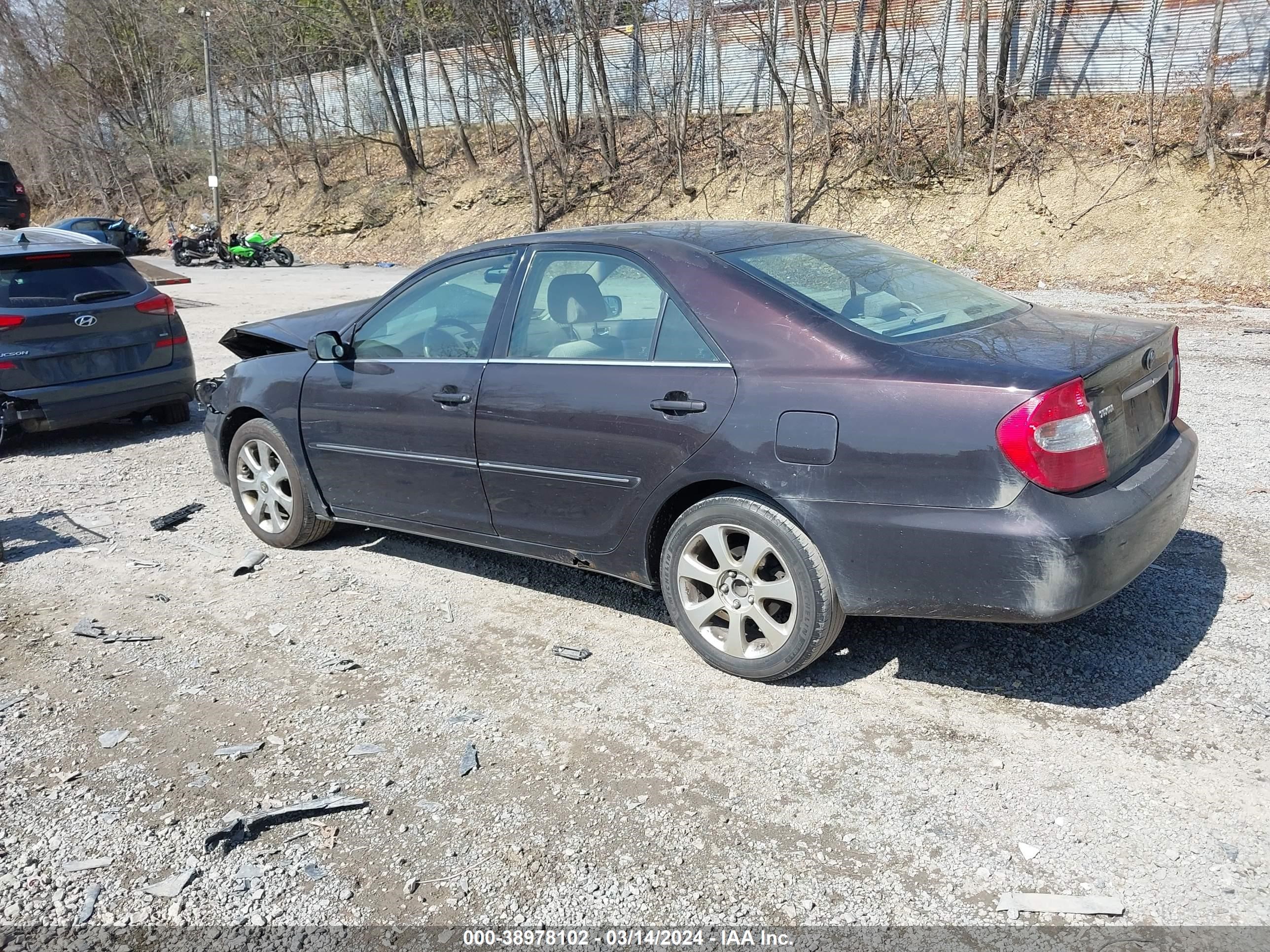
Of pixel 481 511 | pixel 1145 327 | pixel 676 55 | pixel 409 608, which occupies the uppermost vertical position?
pixel 676 55

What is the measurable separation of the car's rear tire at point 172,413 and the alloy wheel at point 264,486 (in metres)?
3.49

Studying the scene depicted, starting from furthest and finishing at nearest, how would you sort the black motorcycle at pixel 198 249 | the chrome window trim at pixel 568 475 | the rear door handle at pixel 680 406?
the black motorcycle at pixel 198 249 → the chrome window trim at pixel 568 475 → the rear door handle at pixel 680 406

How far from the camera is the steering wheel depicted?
473cm

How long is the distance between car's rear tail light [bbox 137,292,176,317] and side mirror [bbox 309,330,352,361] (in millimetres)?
4103

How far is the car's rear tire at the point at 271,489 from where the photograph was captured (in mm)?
5602

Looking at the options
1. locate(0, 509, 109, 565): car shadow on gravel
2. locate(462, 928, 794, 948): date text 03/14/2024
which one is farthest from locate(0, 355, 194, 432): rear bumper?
locate(462, 928, 794, 948): date text 03/14/2024

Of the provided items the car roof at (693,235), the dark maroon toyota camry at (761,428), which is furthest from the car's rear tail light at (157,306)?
the car roof at (693,235)

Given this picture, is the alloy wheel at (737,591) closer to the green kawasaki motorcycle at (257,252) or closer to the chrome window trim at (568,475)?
the chrome window trim at (568,475)

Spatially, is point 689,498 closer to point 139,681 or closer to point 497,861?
point 497,861

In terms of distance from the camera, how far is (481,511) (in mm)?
4707

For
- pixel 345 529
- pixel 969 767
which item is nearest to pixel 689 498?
pixel 969 767

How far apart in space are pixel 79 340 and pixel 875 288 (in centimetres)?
670

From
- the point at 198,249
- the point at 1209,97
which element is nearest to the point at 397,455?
the point at 1209,97

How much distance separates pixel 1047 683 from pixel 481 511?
2496 mm
